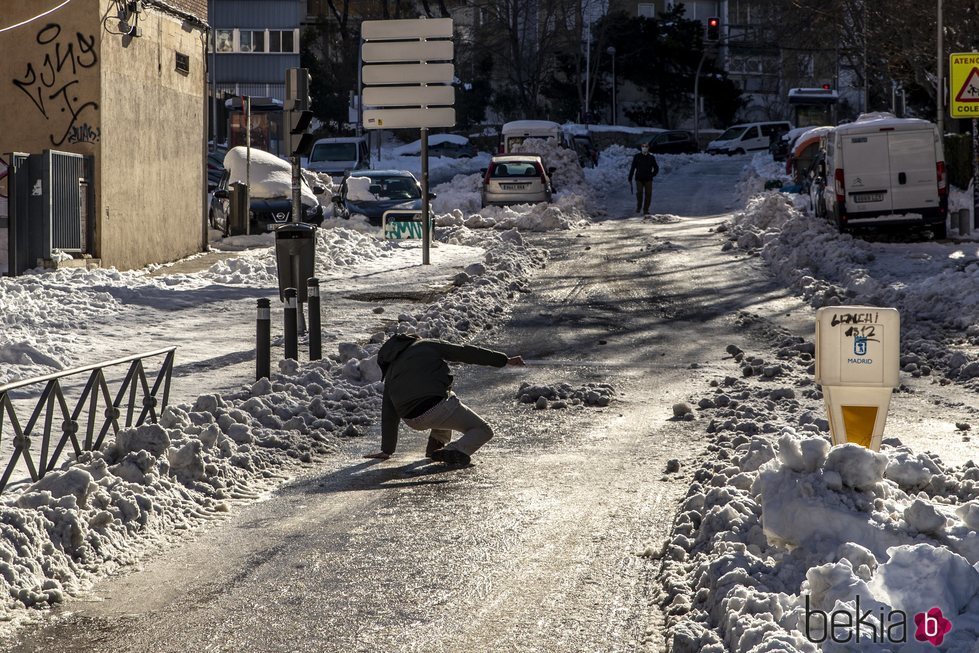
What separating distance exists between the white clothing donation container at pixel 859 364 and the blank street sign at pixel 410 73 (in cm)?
1667

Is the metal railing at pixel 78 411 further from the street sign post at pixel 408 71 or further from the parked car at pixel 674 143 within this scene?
the parked car at pixel 674 143

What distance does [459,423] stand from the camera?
9352 millimetres

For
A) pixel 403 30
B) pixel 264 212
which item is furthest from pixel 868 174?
pixel 264 212

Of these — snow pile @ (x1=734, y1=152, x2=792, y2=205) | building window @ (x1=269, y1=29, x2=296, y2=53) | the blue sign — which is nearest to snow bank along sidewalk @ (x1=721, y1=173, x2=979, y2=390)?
the blue sign

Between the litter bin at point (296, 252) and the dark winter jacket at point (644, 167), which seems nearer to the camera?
the litter bin at point (296, 252)

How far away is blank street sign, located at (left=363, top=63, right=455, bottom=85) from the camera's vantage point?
23.1 meters

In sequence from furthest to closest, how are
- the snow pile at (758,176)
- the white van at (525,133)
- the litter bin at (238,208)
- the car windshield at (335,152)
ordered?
the white van at (525,133)
the car windshield at (335,152)
the snow pile at (758,176)
the litter bin at (238,208)

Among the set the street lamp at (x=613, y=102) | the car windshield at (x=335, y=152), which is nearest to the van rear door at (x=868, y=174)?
the car windshield at (x=335, y=152)

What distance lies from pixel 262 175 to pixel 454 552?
82.3ft

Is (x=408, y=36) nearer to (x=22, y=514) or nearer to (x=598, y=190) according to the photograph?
(x=22, y=514)

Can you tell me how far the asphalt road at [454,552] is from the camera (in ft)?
18.8

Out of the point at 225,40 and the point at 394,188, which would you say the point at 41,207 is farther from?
the point at 225,40

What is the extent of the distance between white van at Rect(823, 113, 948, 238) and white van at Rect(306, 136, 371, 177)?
23934mm

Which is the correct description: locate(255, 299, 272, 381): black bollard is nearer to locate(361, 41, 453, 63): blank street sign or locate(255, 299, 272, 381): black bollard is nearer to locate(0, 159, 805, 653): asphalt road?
locate(0, 159, 805, 653): asphalt road
